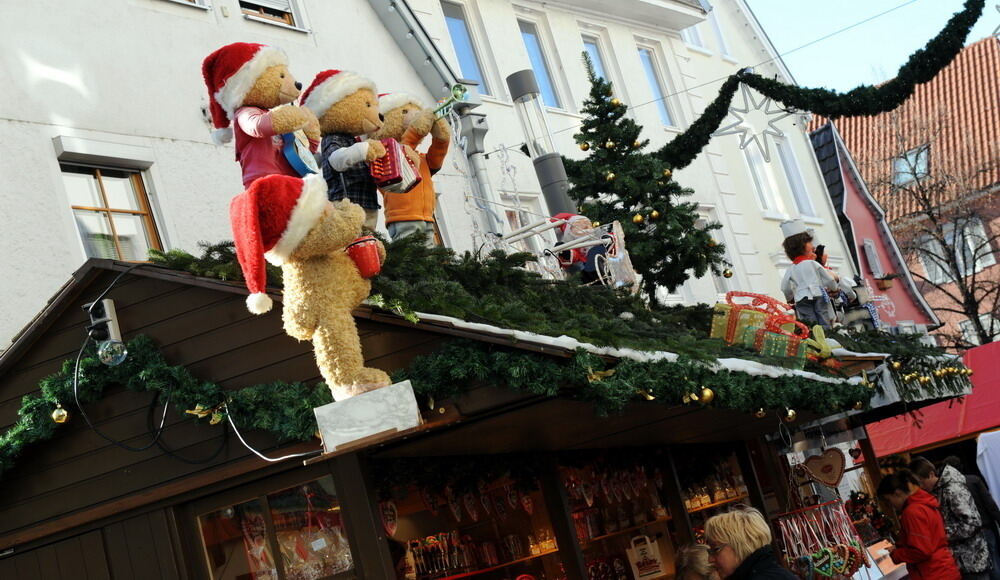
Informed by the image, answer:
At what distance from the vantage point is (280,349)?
679cm

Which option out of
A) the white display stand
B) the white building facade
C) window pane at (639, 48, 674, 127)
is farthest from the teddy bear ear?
window pane at (639, 48, 674, 127)

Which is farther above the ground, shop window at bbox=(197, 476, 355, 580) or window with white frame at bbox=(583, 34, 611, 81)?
window with white frame at bbox=(583, 34, 611, 81)

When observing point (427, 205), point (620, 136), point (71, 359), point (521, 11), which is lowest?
point (71, 359)

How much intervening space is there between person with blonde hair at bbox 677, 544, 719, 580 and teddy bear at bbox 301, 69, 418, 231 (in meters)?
2.75

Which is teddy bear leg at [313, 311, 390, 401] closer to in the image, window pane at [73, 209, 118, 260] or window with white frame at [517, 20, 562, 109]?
window pane at [73, 209, 118, 260]

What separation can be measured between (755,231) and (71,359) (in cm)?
1624

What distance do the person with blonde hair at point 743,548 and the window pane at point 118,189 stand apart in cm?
547

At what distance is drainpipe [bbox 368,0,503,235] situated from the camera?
12727mm

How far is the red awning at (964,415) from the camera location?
16.9 metres

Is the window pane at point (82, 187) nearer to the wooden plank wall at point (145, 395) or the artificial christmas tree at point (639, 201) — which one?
the wooden plank wall at point (145, 395)

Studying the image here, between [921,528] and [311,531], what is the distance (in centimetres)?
482

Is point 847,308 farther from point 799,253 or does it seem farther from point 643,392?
point 643,392

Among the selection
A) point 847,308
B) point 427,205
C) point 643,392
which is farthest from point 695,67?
point 643,392

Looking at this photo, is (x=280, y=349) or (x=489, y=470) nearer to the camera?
(x=280, y=349)
